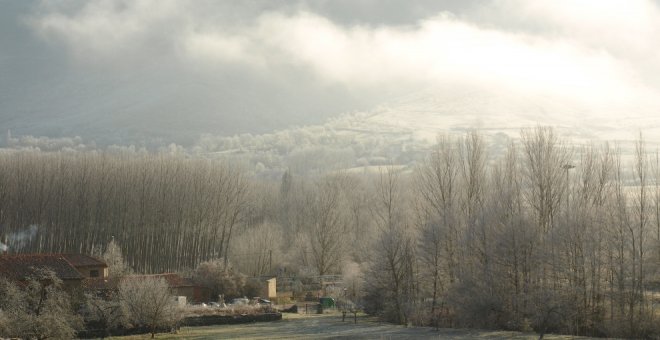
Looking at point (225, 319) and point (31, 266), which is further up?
point (31, 266)

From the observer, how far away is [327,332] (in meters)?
39.4

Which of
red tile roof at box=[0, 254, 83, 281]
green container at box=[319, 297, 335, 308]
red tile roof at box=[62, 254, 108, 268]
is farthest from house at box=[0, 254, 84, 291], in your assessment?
green container at box=[319, 297, 335, 308]

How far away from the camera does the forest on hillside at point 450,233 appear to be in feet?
124

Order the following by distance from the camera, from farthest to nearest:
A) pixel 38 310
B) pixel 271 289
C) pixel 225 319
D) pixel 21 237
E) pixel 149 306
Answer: pixel 21 237 → pixel 271 289 → pixel 225 319 → pixel 149 306 → pixel 38 310

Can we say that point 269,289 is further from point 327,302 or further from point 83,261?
point 83,261

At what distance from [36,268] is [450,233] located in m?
27.4

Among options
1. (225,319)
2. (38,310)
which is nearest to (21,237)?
(225,319)

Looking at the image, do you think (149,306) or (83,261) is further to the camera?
(83,261)

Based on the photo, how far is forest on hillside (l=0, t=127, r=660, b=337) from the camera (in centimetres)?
3791

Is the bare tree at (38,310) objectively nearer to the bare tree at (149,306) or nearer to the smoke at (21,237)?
the bare tree at (149,306)

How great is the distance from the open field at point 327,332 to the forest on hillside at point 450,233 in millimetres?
2278

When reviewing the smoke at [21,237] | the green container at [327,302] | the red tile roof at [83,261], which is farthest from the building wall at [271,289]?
the smoke at [21,237]

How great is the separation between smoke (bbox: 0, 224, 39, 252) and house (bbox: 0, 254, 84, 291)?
2588cm

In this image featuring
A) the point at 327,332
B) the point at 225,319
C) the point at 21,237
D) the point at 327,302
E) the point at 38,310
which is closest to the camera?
the point at 327,332
